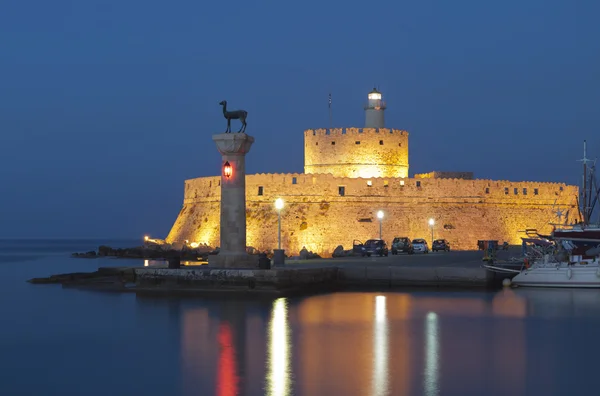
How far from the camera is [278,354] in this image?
570 inches

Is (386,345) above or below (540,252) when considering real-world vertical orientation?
below

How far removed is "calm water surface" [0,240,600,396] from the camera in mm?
12227

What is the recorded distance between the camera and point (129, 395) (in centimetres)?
1170

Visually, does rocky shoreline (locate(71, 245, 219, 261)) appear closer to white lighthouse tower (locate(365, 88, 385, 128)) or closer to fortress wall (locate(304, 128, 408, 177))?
fortress wall (locate(304, 128, 408, 177))

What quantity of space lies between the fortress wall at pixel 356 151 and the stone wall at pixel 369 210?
1.98 meters

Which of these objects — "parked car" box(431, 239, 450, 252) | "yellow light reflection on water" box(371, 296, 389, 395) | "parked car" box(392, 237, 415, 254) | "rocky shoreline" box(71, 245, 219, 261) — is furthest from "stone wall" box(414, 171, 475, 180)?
"yellow light reflection on water" box(371, 296, 389, 395)

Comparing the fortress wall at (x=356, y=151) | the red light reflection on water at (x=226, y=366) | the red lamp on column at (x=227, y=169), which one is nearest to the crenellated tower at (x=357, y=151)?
the fortress wall at (x=356, y=151)

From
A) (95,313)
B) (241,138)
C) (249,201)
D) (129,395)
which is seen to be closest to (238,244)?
(241,138)

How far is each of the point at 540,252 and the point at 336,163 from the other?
18.0 metres

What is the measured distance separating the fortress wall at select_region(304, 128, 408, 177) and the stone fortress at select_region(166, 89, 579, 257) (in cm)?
5

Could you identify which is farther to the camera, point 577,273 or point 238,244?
point 577,273

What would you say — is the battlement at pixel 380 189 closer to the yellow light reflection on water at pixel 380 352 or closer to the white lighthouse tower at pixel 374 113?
the white lighthouse tower at pixel 374 113

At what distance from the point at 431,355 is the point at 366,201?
2754cm

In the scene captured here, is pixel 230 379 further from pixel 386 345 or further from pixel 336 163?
pixel 336 163
